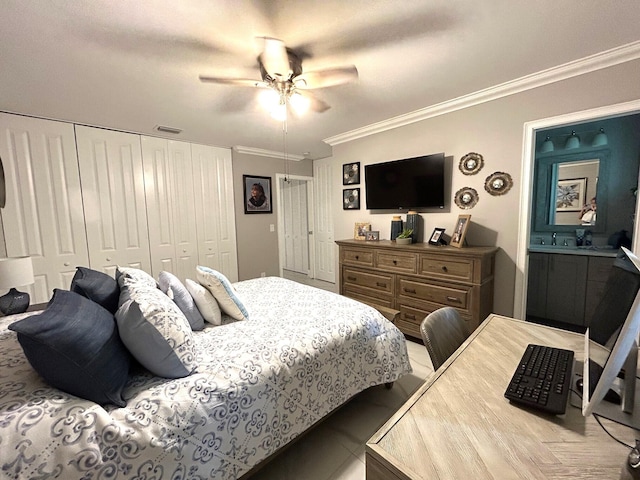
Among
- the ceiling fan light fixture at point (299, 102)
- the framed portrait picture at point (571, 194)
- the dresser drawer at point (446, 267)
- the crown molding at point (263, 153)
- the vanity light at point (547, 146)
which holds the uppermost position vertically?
the crown molding at point (263, 153)

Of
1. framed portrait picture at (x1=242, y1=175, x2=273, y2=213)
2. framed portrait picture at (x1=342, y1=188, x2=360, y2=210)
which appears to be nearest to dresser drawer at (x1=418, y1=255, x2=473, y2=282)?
framed portrait picture at (x1=342, y1=188, x2=360, y2=210)

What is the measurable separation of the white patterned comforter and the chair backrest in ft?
1.75

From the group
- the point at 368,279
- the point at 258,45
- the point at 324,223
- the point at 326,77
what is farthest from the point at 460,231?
the point at 324,223

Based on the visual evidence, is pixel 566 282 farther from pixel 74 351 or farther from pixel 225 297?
pixel 74 351

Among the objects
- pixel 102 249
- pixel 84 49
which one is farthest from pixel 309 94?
pixel 102 249

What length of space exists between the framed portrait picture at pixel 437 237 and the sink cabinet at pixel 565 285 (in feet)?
3.99

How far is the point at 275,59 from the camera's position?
1.69 metres

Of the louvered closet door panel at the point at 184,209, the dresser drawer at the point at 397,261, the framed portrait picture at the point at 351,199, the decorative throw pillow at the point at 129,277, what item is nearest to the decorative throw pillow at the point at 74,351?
the decorative throw pillow at the point at 129,277

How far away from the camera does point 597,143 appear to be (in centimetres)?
292

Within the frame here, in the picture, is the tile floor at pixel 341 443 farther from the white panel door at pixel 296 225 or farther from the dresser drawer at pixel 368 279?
the white panel door at pixel 296 225

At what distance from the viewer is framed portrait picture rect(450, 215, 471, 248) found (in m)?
2.59

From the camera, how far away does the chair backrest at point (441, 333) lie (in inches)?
47.3

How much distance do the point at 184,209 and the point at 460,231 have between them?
3486 millimetres

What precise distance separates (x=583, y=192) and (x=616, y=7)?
2.34 m
